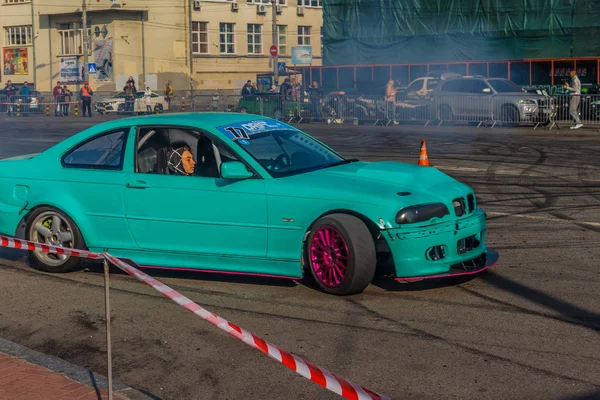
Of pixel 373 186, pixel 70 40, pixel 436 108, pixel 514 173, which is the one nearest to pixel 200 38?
pixel 70 40

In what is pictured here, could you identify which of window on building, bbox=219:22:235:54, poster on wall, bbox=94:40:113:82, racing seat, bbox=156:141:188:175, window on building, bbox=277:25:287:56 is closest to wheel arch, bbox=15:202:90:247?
racing seat, bbox=156:141:188:175

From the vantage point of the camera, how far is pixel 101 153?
7949mm

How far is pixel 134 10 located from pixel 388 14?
21592 millimetres

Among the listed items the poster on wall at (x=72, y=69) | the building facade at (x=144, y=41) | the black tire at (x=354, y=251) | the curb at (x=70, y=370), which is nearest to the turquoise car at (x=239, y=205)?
the black tire at (x=354, y=251)

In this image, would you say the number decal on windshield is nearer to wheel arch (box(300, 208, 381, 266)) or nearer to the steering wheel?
the steering wheel

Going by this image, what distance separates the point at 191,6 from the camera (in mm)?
62719

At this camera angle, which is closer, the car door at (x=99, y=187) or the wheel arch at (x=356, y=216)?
the wheel arch at (x=356, y=216)

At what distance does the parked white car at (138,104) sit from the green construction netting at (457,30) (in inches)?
375

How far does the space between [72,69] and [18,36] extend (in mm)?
7079

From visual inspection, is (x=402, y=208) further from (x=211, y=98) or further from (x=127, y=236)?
(x=211, y=98)

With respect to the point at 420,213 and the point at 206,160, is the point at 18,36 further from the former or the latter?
the point at 420,213

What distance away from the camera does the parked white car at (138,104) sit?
46.3 meters

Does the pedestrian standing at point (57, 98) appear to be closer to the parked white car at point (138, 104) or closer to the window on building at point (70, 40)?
the parked white car at point (138, 104)

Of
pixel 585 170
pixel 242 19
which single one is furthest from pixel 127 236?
pixel 242 19
